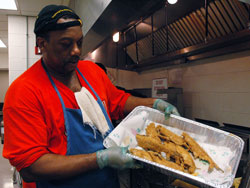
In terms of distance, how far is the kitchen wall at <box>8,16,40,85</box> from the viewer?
13.3ft

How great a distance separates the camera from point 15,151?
0.89 m

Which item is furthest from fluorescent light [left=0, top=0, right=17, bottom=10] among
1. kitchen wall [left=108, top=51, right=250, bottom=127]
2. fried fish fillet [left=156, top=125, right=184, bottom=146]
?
fried fish fillet [left=156, top=125, right=184, bottom=146]

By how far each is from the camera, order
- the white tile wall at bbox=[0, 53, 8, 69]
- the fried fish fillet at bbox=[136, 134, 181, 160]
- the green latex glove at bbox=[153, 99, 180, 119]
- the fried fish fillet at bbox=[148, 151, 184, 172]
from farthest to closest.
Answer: the white tile wall at bbox=[0, 53, 8, 69]
the green latex glove at bbox=[153, 99, 180, 119]
the fried fish fillet at bbox=[136, 134, 181, 160]
the fried fish fillet at bbox=[148, 151, 184, 172]

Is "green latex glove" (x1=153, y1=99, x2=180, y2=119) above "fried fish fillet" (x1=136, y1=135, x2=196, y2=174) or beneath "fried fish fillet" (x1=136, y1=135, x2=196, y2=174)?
above

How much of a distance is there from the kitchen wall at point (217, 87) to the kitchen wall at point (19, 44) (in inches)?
123

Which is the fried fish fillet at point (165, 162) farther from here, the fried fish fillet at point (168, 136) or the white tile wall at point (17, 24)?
the white tile wall at point (17, 24)

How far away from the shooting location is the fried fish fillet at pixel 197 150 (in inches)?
41.3

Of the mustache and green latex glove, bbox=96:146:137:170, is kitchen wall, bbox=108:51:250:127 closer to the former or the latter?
green latex glove, bbox=96:146:137:170

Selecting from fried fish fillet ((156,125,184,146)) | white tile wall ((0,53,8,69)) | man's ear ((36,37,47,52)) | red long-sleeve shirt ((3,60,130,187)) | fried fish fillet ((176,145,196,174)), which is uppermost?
white tile wall ((0,53,8,69))

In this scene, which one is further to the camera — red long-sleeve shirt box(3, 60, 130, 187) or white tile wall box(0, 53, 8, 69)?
white tile wall box(0, 53, 8, 69)

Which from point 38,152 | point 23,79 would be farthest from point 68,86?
point 38,152

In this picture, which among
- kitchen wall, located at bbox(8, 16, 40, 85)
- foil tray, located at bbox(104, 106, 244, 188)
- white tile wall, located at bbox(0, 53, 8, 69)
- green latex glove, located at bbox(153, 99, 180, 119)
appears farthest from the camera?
white tile wall, located at bbox(0, 53, 8, 69)

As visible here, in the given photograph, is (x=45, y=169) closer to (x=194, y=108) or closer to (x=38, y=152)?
(x=38, y=152)

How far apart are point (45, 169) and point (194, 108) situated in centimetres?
182
